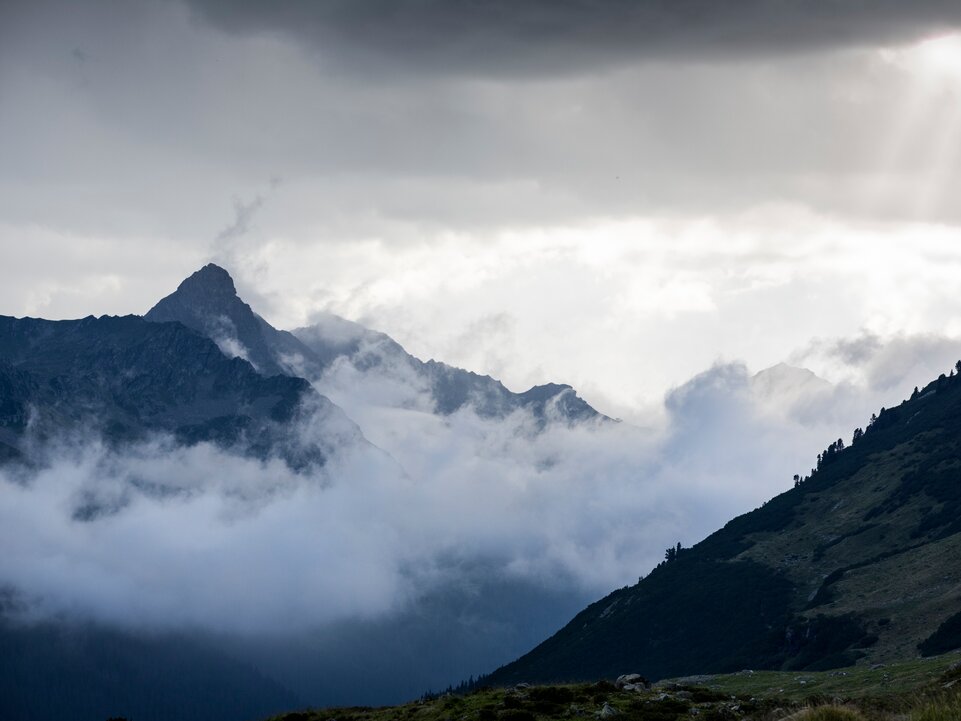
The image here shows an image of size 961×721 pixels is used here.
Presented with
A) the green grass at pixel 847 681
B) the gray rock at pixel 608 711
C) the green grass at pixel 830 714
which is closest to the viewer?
the green grass at pixel 830 714

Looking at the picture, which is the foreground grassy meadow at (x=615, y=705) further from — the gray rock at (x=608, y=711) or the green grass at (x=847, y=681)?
the green grass at (x=847, y=681)

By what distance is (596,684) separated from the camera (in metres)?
68.8

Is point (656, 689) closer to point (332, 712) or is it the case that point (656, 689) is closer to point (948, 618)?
point (332, 712)

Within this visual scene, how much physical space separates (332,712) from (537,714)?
17.4 meters

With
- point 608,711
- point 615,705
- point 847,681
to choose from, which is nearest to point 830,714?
point 608,711

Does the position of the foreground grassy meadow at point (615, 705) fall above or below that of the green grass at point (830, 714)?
above

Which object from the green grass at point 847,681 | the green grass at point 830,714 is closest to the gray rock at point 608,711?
the green grass at point 830,714

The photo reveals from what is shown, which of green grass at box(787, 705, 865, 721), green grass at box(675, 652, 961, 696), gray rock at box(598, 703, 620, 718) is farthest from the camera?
green grass at box(675, 652, 961, 696)

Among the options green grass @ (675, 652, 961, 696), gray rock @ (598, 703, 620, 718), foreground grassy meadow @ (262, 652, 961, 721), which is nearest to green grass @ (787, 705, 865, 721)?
foreground grassy meadow @ (262, 652, 961, 721)

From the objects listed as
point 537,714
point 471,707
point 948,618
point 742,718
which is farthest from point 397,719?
point 948,618

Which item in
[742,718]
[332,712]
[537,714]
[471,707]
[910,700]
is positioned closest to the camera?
[910,700]

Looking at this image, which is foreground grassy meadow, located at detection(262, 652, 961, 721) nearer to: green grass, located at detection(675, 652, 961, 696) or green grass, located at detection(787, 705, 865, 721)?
green grass, located at detection(787, 705, 865, 721)

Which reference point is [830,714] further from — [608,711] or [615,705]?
[615,705]

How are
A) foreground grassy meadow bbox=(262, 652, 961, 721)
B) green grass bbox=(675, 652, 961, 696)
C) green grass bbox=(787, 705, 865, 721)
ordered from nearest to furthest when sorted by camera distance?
green grass bbox=(787, 705, 865, 721), foreground grassy meadow bbox=(262, 652, 961, 721), green grass bbox=(675, 652, 961, 696)
